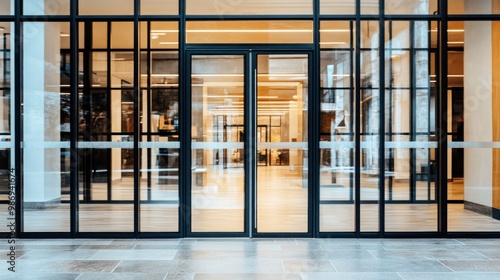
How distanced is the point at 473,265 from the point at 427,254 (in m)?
0.73

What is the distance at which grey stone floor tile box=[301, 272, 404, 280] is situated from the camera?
554 centimetres

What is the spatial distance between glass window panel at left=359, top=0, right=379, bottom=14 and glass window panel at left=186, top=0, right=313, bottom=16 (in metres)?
0.93

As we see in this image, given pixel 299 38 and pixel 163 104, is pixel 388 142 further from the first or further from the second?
pixel 163 104

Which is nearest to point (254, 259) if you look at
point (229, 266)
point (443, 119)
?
point (229, 266)

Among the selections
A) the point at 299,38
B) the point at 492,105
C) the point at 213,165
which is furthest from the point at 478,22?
the point at 213,165

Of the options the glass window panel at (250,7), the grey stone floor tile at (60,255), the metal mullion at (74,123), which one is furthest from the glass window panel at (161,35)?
the grey stone floor tile at (60,255)

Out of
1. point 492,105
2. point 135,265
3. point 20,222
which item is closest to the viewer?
point 135,265

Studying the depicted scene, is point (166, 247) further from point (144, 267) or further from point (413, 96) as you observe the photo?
point (413, 96)

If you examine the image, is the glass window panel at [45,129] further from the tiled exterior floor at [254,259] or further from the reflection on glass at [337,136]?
the reflection on glass at [337,136]

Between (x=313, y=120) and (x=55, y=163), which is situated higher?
(x=313, y=120)

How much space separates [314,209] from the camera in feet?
26.1

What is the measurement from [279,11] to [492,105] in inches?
173

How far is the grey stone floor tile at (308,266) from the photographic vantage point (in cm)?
593

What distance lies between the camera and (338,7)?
8.07 metres
